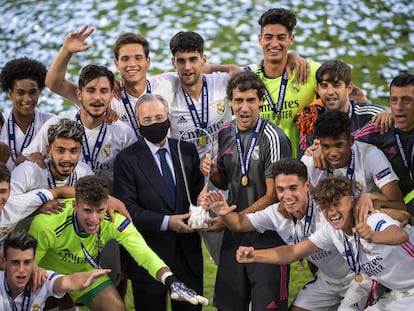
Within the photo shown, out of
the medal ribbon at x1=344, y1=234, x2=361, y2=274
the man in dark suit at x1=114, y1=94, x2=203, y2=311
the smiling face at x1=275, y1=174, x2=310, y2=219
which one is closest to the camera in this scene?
the medal ribbon at x1=344, y1=234, x2=361, y2=274

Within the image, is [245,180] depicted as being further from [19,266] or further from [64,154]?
[19,266]

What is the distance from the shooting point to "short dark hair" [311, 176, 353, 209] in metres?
7.13

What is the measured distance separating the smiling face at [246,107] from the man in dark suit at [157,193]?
46cm

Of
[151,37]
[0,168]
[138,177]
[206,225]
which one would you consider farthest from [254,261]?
[151,37]

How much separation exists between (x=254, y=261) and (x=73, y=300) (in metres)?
1.43

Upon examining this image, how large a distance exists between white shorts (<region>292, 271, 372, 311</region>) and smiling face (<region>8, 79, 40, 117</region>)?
8.24 feet

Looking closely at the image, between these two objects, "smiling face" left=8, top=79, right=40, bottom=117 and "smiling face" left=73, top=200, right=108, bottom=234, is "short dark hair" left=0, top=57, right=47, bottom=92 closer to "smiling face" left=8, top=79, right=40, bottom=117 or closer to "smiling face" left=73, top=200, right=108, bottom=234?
"smiling face" left=8, top=79, right=40, bottom=117

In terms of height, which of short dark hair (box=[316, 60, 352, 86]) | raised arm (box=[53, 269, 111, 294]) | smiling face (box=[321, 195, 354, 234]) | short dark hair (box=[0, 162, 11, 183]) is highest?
short dark hair (box=[316, 60, 352, 86])

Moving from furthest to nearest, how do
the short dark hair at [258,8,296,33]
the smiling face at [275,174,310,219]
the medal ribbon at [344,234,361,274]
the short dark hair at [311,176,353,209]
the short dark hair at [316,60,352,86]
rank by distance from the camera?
the short dark hair at [258,8,296,33], the short dark hair at [316,60,352,86], the smiling face at [275,174,310,219], the medal ribbon at [344,234,361,274], the short dark hair at [311,176,353,209]

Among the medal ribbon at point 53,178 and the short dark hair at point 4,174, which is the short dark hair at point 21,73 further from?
the short dark hair at point 4,174

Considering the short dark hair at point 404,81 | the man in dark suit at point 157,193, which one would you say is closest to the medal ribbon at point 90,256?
the man in dark suit at point 157,193

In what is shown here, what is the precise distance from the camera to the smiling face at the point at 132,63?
8320mm

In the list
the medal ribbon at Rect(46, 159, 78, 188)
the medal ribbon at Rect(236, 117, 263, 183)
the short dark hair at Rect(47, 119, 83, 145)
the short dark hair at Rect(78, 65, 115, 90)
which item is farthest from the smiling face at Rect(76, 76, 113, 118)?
the medal ribbon at Rect(236, 117, 263, 183)

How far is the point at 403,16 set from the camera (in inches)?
626
